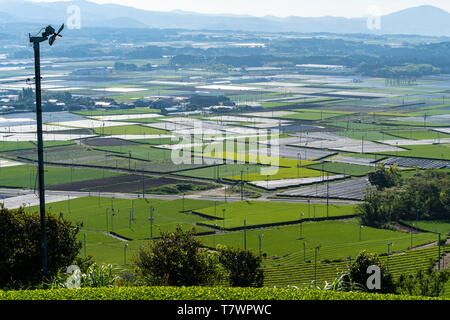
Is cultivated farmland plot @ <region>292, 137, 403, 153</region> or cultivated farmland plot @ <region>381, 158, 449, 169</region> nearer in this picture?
cultivated farmland plot @ <region>381, 158, 449, 169</region>

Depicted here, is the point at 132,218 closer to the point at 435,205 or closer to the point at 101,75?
the point at 435,205

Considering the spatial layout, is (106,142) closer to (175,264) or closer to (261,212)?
(261,212)

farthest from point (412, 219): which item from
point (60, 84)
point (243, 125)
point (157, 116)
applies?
point (60, 84)

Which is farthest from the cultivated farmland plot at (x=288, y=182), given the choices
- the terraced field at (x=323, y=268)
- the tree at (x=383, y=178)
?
the terraced field at (x=323, y=268)

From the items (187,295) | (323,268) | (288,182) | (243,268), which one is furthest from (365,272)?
(288,182)

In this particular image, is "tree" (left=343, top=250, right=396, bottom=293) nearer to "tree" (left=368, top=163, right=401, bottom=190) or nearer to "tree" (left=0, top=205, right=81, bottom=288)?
"tree" (left=0, top=205, right=81, bottom=288)

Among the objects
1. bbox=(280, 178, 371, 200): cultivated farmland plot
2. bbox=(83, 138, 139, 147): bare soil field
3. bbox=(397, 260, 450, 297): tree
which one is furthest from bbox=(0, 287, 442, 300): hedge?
bbox=(83, 138, 139, 147): bare soil field
